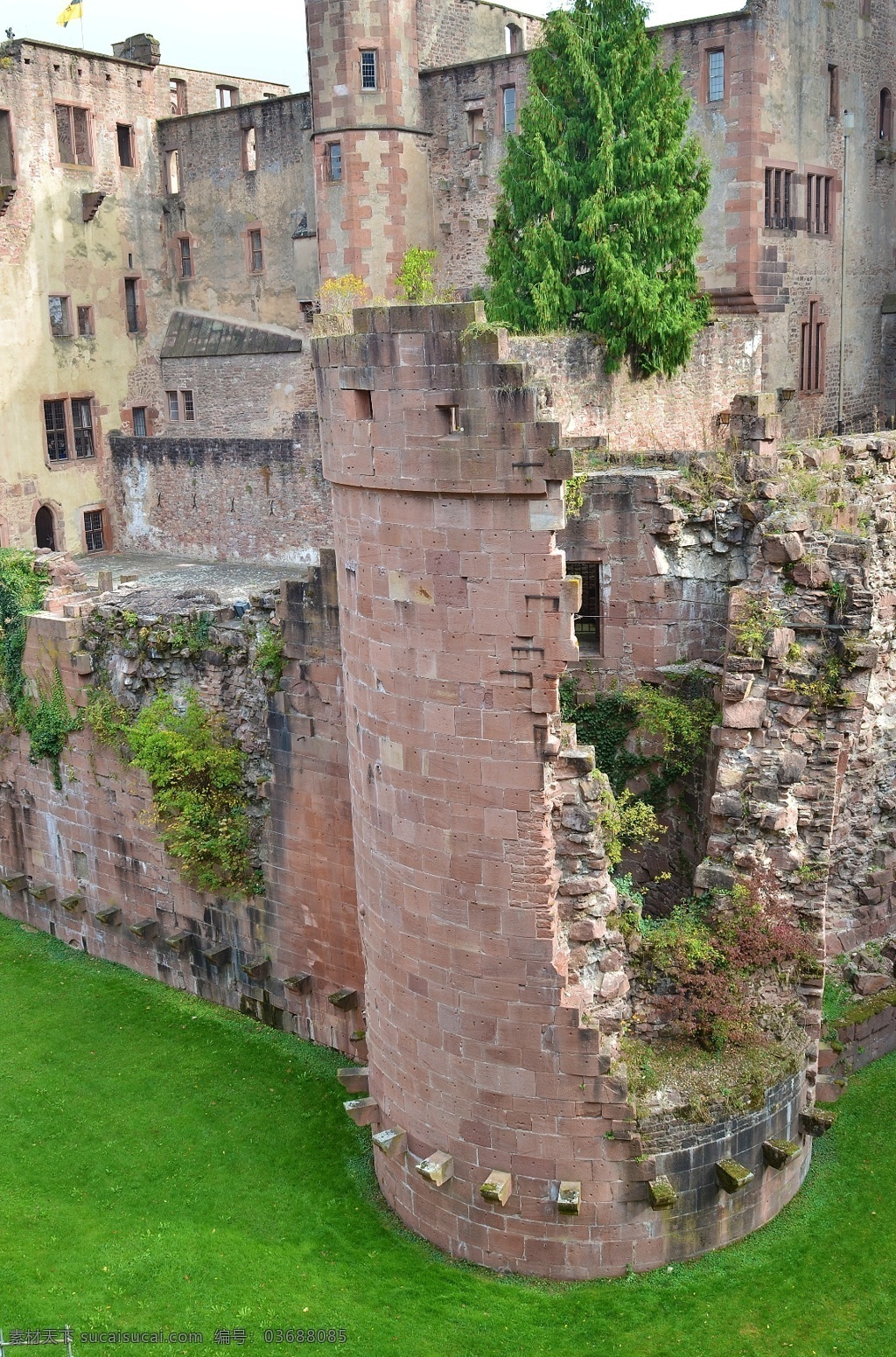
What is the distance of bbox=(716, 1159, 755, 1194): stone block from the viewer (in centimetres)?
991

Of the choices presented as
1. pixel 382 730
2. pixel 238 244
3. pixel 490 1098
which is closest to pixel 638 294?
pixel 382 730

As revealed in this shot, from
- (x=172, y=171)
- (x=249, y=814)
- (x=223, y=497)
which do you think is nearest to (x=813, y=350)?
(x=223, y=497)

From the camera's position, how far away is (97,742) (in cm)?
1636

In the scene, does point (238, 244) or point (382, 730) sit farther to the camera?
point (238, 244)

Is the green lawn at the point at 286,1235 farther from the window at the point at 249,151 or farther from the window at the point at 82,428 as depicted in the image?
the window at the point at 249,151

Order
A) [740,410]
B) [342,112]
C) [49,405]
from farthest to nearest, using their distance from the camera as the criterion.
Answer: [49,405], [342,112], [740,410]

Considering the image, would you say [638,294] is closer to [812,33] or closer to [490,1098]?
[812,33]

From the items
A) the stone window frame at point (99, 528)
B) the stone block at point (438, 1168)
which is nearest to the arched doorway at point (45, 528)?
the stone window frame at point (99, 528)

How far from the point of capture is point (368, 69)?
2997 centimetres

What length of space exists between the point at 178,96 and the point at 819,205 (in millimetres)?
19210

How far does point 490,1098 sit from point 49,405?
2869 cm

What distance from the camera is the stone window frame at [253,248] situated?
1382 inches

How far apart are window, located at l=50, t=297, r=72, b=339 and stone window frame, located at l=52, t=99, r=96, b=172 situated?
317 centimetres

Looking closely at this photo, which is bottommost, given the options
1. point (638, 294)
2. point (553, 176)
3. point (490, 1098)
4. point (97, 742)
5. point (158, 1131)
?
point (158, 1131)
